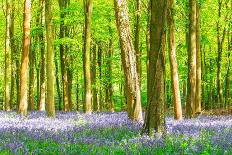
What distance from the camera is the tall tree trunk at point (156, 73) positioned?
863cm

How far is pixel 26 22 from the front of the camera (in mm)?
18125

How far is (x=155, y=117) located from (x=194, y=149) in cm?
269

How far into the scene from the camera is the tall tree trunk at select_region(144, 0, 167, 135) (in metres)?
8.63

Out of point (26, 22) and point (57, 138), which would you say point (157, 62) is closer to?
point (57, 138)

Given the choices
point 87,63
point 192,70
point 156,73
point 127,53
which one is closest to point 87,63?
point 87,63

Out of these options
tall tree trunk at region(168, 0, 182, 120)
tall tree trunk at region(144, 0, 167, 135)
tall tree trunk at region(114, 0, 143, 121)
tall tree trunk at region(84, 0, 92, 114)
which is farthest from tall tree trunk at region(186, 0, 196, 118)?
tall tree trunk at region(144, 0, 167, 135)

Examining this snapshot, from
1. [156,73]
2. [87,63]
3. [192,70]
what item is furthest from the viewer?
[87,63]

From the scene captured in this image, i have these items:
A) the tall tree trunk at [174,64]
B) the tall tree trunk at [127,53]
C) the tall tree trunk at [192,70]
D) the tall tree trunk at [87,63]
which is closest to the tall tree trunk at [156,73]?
the tall tree trunk at [127,53]

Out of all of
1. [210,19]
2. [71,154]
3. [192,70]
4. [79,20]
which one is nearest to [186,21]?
[192,70]

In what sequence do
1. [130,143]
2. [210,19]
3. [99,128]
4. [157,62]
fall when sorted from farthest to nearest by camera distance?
[210,19]
[99,128]
[157,62]
[130,143]

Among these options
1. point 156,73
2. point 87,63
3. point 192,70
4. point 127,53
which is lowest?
point 156,73

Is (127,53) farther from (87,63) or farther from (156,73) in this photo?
(87,63)

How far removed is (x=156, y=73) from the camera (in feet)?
28.7

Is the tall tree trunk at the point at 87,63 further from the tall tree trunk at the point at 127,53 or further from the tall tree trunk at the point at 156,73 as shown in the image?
the tall tree trunk at the point at 156,73
